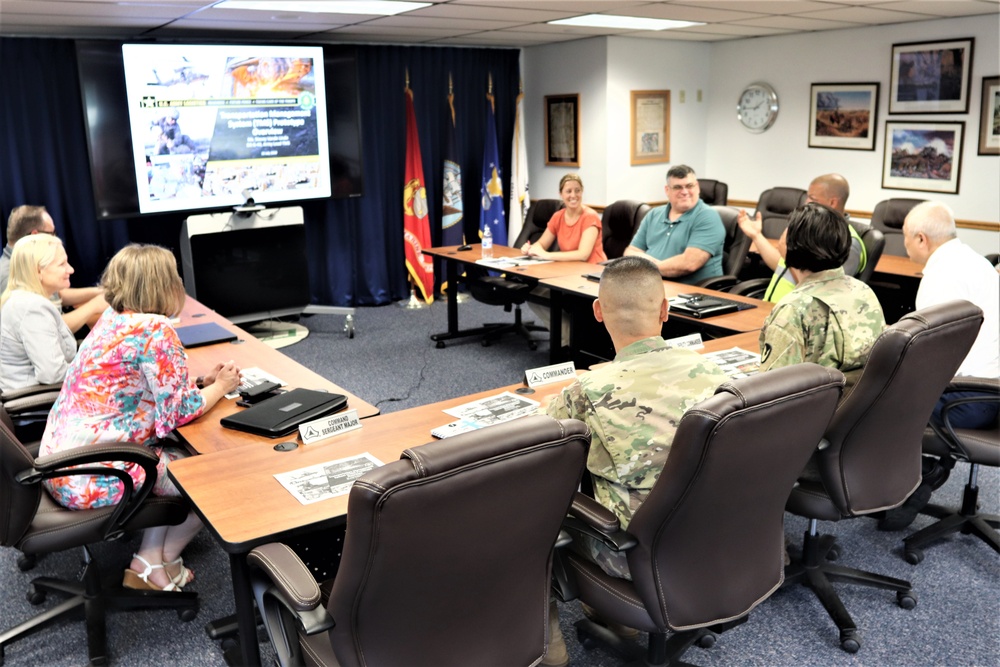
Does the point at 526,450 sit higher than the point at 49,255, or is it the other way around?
the point at 49,255

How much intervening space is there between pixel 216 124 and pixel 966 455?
5.26m

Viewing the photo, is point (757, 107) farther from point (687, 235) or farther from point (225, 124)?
point (225, 124)

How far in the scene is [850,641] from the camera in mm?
2439

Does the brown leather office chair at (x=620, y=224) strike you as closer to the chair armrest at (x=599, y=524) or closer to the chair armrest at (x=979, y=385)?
the chair armrest at (x=979, y=385)

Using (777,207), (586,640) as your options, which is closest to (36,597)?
(586,640)

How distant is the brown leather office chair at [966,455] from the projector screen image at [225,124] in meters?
5.03

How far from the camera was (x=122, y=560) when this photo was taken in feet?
10.1

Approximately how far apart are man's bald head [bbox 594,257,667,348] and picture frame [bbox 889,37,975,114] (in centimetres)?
529

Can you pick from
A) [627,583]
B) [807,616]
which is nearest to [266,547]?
[627,583]

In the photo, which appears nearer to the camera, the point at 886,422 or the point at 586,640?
the point at 886,422

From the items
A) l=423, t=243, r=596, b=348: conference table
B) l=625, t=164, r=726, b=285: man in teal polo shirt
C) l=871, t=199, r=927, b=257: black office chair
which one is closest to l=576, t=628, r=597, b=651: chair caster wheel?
l=423, t=243, r=596, b=348: conference table

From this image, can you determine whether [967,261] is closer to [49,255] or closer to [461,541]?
[461,541]

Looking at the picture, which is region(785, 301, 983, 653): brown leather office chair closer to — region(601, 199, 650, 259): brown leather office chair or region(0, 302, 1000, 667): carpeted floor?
region(0, 302, 1000, 667): carpeted floor

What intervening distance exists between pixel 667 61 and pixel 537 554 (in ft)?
22.0
